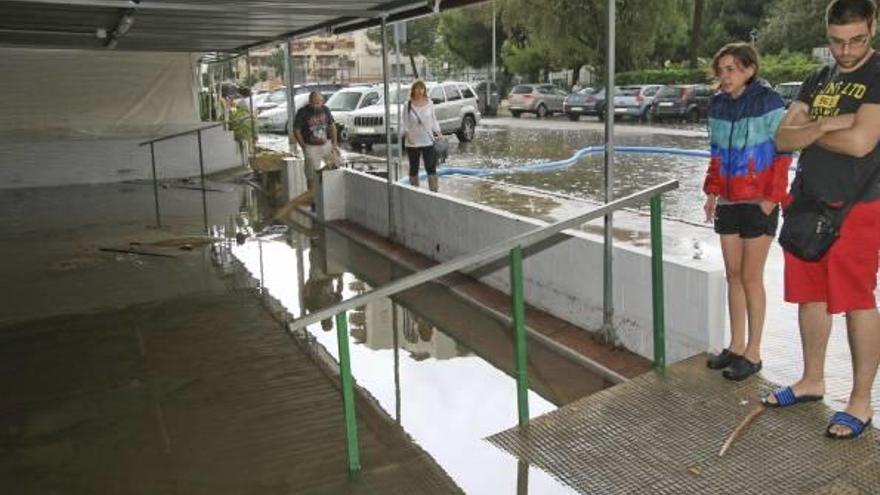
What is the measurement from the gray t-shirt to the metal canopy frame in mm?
3693

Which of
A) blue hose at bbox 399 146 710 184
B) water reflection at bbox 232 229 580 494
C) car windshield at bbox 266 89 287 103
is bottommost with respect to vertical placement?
water reflection at bbox 232 229 580 494

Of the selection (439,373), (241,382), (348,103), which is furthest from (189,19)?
(348,103)

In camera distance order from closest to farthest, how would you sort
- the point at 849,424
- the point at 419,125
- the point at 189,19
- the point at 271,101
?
1. the point at 849,424
2. the point at 189,19
3. the point at 419,125
4. the point at 271,101

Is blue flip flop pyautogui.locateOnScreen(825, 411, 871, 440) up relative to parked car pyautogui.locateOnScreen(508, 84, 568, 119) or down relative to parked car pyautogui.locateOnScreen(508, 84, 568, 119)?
down

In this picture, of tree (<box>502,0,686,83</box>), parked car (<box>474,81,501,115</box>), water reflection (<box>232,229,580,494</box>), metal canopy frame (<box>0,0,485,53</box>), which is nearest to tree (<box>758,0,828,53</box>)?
tree (<box>502,0,686,83</box>)

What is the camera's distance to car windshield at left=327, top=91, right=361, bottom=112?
22516 mm

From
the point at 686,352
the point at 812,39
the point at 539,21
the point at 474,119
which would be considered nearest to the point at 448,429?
the point at 686,352

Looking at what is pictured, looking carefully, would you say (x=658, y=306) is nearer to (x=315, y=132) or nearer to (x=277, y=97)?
(x=315, y=132)

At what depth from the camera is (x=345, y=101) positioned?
22.8 metres

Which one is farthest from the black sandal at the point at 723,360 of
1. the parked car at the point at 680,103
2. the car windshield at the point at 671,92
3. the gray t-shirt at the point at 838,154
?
the car windshield at the point at 671,92

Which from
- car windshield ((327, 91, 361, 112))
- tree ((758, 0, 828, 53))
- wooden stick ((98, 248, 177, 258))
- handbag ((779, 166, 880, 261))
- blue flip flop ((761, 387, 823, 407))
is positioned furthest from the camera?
tree ((758, 0, 828, 53))

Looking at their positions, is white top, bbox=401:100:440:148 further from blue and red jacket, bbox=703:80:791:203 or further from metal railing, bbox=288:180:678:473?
blue and red jacket, bbox=703:80:791:203

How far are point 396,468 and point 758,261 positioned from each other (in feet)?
6.73

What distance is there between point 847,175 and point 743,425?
3.90 feet
